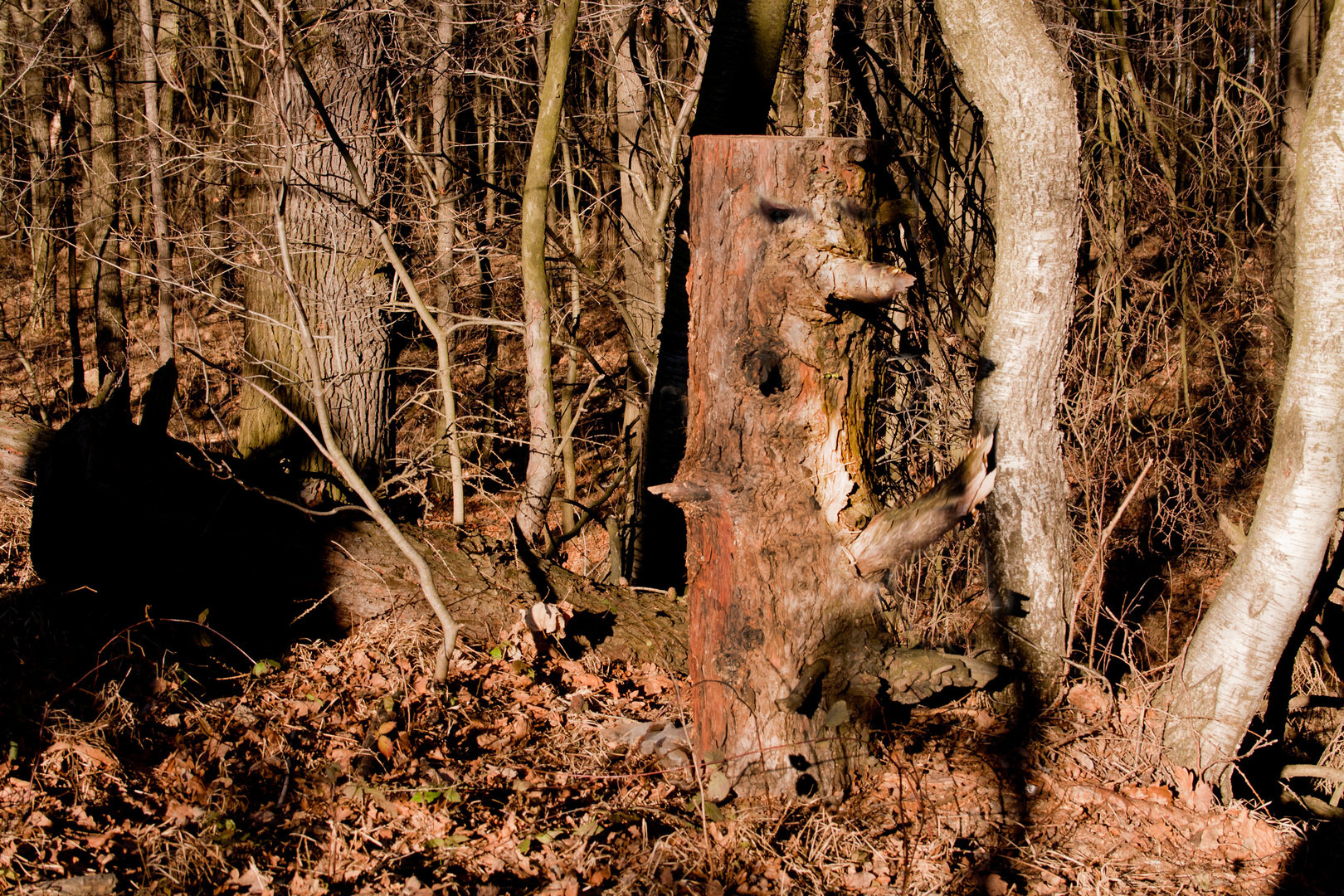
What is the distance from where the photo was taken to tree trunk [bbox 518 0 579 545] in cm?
489

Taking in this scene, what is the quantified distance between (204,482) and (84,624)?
0.76 metres

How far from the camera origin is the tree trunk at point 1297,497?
11.8 ft

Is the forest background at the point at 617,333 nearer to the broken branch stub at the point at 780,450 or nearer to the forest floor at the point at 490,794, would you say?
the forest floor at the point at 490,794

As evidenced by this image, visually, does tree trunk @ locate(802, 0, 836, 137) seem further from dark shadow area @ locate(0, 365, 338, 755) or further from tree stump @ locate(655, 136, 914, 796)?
dark shadow area @ locate(0, 365, 338, 755)

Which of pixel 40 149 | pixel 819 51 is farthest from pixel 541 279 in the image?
pixel 40 149

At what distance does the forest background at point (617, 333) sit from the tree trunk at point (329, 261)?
2 centimetres

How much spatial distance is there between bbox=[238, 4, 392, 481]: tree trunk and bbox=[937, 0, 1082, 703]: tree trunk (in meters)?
3.29

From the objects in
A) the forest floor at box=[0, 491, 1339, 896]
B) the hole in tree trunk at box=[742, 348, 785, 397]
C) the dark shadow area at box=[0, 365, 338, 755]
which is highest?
the hole in tree trunk at box=[742, 348, 785, 397]

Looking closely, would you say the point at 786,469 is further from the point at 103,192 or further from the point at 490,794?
the point at 103,192

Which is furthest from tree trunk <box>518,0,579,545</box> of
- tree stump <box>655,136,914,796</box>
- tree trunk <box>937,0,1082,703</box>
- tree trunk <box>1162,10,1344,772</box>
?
tree trunk <box>1162,10,1344,772</box>

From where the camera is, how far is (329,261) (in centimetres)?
509

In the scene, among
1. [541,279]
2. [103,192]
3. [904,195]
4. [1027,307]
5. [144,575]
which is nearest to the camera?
[144,575]

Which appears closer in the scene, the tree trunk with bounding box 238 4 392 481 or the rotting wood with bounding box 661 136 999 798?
the rotting wood with bounding box 661 136 999 798

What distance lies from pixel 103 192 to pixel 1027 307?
8.55m
